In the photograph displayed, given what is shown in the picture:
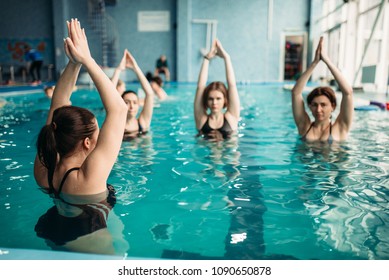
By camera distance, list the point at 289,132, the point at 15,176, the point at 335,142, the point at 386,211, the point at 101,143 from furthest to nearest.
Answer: the point at 289,132 → the point at 335,142 → the point at 15,176 → the point at 386,211 → the point at 101,143

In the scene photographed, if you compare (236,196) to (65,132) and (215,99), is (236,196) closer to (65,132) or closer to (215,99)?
(65,132)

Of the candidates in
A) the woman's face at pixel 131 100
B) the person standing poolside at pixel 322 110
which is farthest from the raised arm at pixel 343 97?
the woman's face at pixel 131 100

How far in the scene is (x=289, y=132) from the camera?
17.0 ft

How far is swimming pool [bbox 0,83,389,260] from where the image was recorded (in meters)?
1.87

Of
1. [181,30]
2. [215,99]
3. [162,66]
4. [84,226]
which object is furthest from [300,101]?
[181,30]

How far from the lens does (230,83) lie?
13.4 ft

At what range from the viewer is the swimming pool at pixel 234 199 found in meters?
1.87

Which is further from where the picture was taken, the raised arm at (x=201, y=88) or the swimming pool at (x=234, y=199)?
the raised arm at (x=201, y=88)

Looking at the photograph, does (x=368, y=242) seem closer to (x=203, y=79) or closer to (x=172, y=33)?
(x=203, y=79)

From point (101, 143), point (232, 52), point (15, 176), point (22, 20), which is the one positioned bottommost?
point (15, 176)

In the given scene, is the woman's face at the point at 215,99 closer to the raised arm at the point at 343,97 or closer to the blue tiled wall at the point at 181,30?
the raised arm at the point at 343,97

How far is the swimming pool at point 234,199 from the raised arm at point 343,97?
0.92 ft

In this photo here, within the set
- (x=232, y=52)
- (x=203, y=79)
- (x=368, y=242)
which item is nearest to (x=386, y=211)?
(x=368, y=242)
